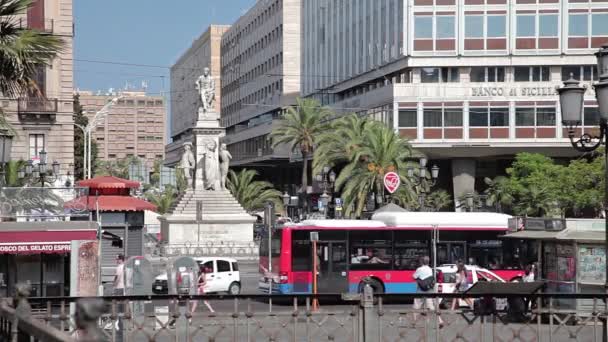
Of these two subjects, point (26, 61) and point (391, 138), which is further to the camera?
point (391, 138)

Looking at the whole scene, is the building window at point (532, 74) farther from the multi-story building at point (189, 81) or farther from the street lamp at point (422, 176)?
the multi-story building at point (189, 81)

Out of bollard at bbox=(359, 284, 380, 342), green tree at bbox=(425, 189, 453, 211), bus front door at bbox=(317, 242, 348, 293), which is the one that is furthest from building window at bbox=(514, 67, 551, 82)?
bollard at bbox=(359, 284, 380, 342)

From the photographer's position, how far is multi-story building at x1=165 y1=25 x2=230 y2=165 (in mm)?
143250

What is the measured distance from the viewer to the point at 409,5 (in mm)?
64375

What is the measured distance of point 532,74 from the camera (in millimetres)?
64250

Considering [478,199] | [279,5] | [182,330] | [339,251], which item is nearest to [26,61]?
[182,330]

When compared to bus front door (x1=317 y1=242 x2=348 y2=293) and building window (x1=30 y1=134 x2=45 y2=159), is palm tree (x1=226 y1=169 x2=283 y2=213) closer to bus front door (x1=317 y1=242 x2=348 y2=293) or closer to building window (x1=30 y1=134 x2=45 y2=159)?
building window (x1=30 y1=134 x2=45 y2=159)

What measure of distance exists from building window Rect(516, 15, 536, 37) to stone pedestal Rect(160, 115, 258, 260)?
17.9m

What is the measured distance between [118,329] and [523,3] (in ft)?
162

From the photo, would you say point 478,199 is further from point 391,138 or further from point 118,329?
point 118,329

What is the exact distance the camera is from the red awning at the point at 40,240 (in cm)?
2295

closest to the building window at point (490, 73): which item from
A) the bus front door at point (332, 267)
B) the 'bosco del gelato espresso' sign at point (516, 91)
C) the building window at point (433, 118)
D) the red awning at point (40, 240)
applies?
the 'bosco del gelato espresso' sign at point (516, 91)

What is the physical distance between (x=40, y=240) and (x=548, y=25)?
45.8 meters

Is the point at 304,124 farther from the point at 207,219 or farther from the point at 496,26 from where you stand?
the point at 496,26
